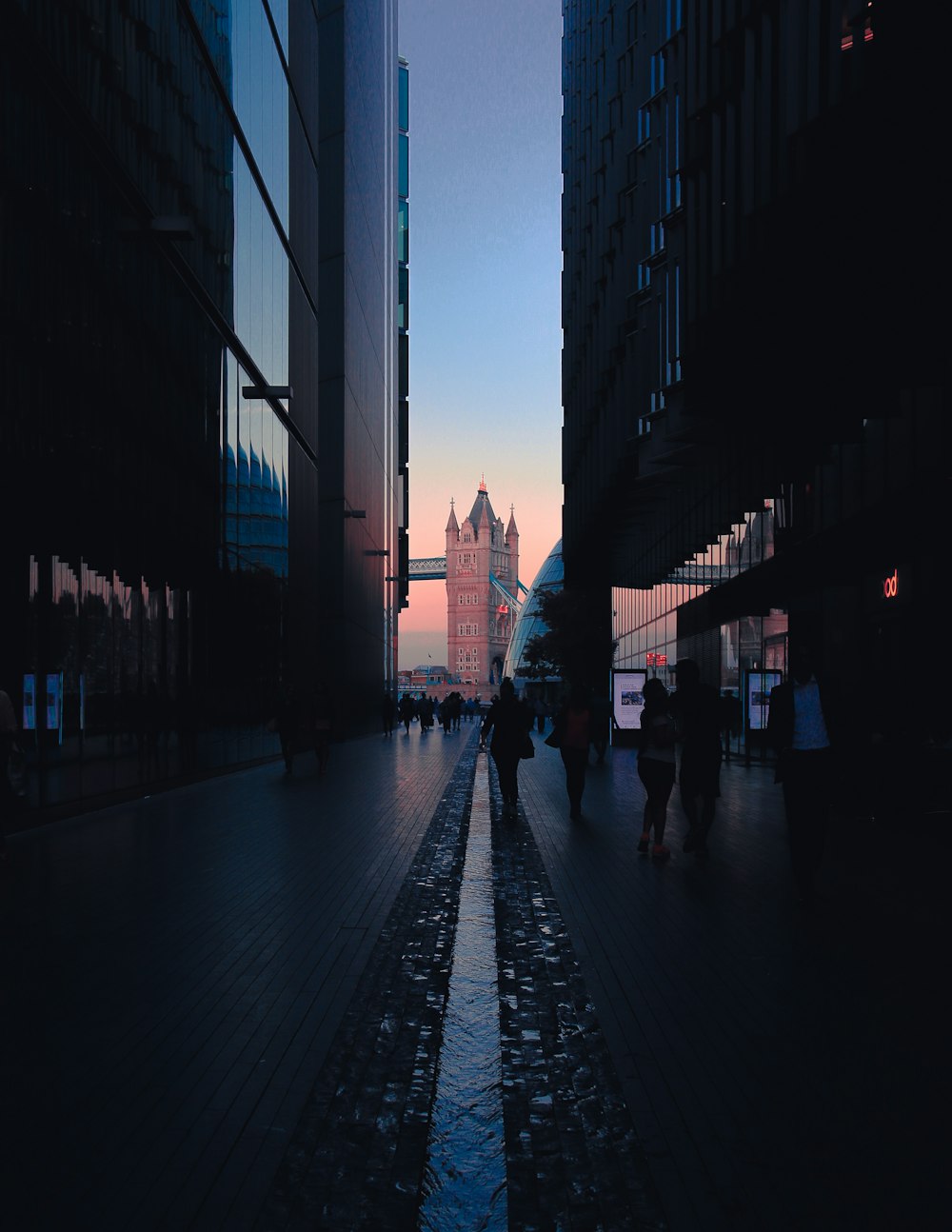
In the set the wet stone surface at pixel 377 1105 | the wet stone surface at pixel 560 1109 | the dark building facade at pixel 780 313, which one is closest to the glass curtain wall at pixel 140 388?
the dark building facade at pixel 780 313

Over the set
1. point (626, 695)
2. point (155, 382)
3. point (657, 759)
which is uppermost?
point (155, 382)

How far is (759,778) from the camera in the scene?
72.9 ft

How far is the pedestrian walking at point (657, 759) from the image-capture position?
11070 mm

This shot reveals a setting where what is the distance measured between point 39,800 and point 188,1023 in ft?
31.0

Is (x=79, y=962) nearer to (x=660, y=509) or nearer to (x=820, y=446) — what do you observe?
(x=820, y=446)

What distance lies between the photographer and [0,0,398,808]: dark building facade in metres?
13.9

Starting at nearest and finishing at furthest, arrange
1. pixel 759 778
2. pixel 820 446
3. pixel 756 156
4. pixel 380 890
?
pixel 380 890
pixel 756 156
pixel 820 446
pixel 759 778

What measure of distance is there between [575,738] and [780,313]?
5.03 meters

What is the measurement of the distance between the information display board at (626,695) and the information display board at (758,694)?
388 inches

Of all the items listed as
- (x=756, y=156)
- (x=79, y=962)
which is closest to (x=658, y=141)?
(x=756, y=156)

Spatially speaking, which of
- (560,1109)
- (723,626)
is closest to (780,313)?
(560,1109)

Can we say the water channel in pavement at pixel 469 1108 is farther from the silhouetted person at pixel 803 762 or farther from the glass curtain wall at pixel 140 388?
the glass curtain wall at pixel 140 388

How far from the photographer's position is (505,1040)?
5.07 m

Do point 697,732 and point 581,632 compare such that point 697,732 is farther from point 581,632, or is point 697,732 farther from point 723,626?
point 581,632
